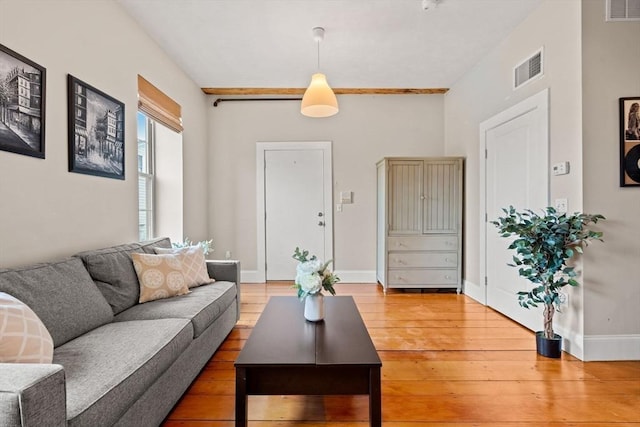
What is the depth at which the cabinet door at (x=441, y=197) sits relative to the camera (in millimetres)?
4176

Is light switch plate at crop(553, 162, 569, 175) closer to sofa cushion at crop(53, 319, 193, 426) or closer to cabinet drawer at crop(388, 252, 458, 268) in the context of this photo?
cabinet drawer at crop(388, 252, 458, 268)

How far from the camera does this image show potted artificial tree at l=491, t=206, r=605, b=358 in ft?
7.34

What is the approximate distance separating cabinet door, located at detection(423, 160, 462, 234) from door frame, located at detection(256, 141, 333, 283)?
4.28 feet

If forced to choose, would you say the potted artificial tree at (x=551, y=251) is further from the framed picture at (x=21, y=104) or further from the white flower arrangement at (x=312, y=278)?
the framed picture at (x=21, y=104)

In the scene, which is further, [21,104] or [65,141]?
[65,141]

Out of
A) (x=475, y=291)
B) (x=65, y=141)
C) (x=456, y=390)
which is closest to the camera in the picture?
(x=456, y=390)

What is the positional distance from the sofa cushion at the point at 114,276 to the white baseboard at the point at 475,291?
3361 mm

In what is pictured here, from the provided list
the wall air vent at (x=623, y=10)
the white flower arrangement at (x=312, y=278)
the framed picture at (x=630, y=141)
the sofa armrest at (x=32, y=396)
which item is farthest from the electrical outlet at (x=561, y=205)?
the sofa armrest at (x=32, y=396)

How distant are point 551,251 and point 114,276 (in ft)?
9.55

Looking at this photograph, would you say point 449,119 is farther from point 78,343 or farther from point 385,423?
point 78,343

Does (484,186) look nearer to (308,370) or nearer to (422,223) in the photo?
(422,223)

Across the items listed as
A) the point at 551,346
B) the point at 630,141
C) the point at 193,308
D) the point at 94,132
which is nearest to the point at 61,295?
the point at 193,308

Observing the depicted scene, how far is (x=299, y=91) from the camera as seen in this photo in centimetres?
457

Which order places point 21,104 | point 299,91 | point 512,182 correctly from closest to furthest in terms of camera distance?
point 21,104 < point 512,182 < point 299,91
